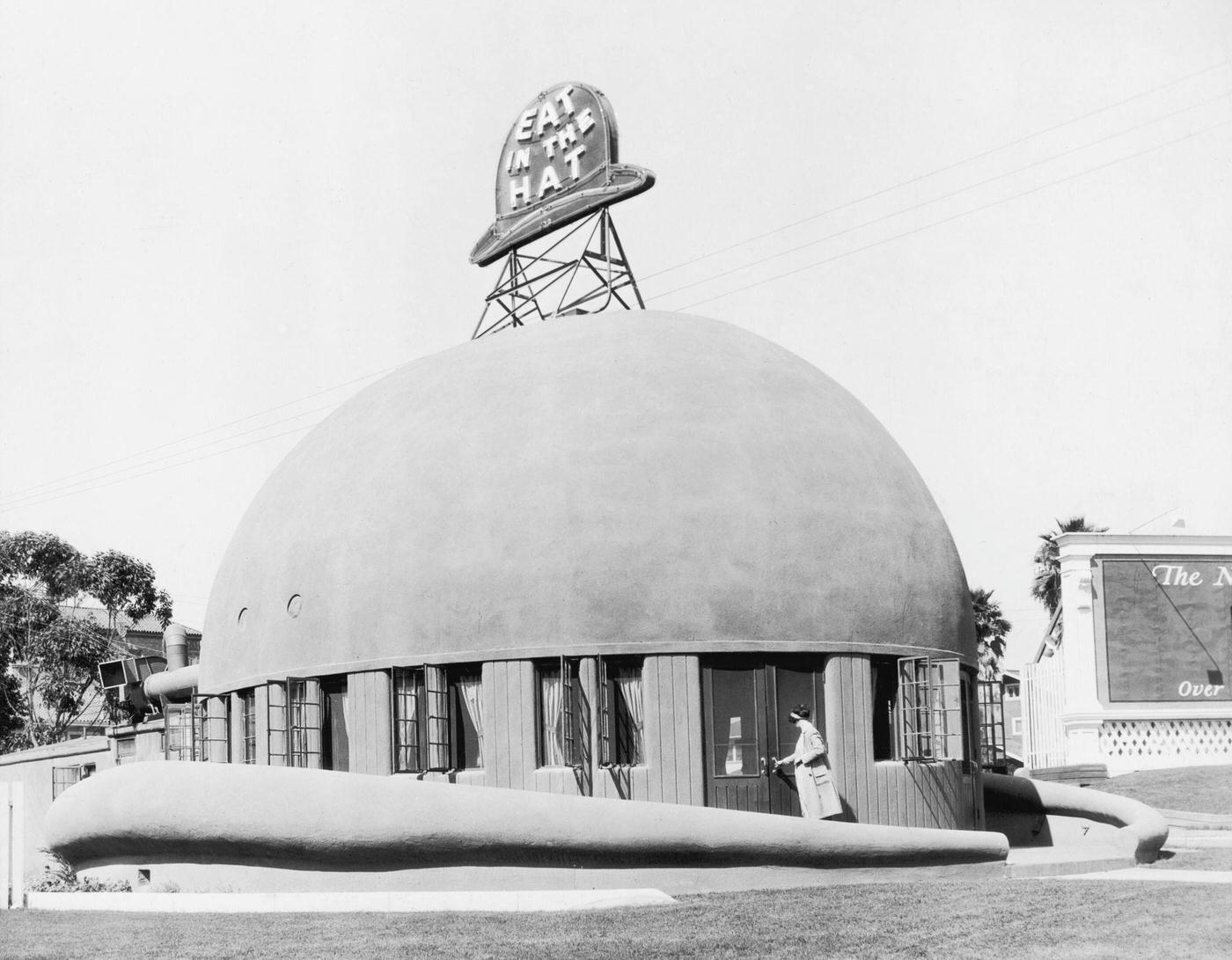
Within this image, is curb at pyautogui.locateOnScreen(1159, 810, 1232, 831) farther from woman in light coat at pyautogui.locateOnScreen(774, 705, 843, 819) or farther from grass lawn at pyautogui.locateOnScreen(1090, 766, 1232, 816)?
woman in light coat at pyautogui.locateOnScreen(774, 705, 843, 819)

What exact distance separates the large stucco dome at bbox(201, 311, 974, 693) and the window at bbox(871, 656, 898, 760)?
35cm

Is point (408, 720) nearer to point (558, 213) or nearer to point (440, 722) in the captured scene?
point (440, 722)

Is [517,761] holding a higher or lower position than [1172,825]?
higher

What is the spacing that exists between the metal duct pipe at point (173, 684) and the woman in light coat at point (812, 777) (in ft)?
66.8

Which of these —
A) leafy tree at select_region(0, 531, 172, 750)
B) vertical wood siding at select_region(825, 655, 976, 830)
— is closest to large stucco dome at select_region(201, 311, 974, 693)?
vertical wood siding at select_region(825, 655, 976, 830)

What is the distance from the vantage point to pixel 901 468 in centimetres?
2541

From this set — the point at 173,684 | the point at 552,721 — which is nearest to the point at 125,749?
the point at 173,684

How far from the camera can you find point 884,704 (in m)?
23.4

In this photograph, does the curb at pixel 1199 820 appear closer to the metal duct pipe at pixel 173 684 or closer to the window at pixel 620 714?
the window at pixel 620 714

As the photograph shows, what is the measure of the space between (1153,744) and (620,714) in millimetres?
30368

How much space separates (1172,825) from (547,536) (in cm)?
1874

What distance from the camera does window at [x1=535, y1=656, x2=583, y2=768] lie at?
21844mm

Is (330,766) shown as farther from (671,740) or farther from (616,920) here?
(616,920)

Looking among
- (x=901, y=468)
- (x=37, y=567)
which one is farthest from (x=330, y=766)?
(x=37, y=567)
